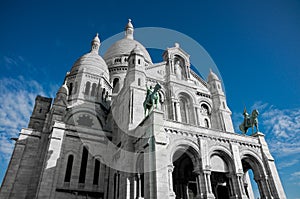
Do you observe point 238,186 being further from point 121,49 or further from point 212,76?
point 121,49

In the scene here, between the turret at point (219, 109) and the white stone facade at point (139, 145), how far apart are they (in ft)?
0.40

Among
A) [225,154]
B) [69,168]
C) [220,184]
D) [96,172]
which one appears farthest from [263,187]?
[69,168]

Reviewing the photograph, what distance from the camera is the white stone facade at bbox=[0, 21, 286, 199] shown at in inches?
584

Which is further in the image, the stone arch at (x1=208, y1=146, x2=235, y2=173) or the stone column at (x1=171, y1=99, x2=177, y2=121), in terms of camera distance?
the stone column at (x1=171, y1=99, x2=177, y2=121)

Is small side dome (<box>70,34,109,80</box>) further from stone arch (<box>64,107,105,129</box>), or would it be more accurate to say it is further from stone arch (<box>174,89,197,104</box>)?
stone arch (<box>174,89,197,104</box>)

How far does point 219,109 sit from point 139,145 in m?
12.9

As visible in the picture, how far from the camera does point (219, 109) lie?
2477cm

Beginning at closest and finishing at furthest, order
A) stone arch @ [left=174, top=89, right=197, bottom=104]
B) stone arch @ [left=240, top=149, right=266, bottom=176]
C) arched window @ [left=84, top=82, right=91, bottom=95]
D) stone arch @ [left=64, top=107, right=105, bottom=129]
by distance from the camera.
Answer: stone arch @ [left=240, top=149, right=266, bottom=176], stone arch @ [left=174, top=89, right=197, bottom=104], stone arch @ [left=64, top=107, right=105, bottom=129], arched window @ [left=84, top=82, right=91, bottom=95]

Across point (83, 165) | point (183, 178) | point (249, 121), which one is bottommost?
point (183, 178)

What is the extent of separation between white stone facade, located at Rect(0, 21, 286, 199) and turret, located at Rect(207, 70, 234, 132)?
0.12 m

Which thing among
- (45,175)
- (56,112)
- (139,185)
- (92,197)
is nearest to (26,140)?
(56,112)

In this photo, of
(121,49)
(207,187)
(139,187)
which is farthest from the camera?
(121,49)

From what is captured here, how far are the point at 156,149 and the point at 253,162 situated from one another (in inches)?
379

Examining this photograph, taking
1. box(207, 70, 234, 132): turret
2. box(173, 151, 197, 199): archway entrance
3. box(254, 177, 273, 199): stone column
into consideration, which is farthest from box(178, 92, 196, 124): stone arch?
box(254, 177, 273, 199): stone column
